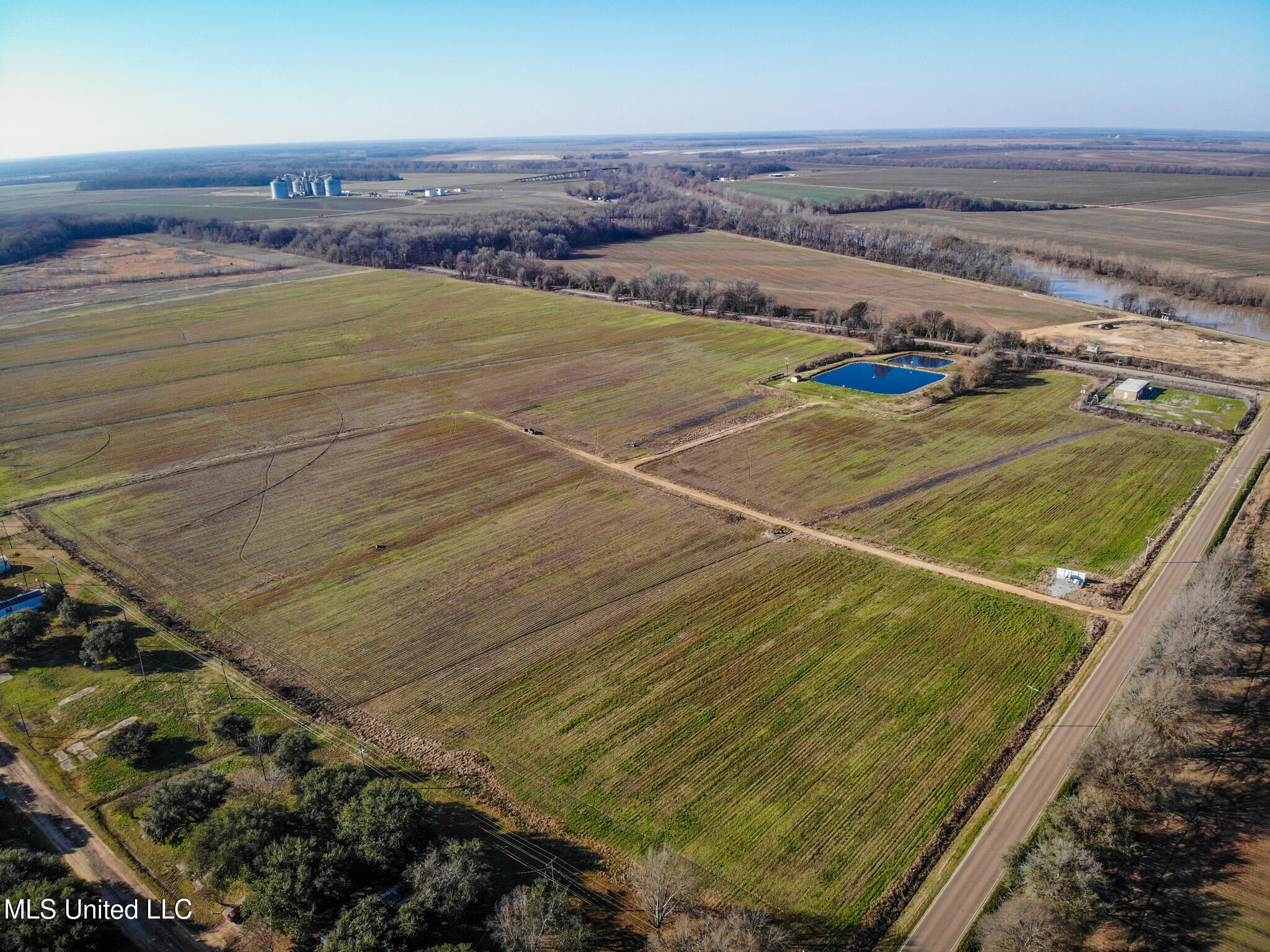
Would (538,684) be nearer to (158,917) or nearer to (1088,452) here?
(158,917)

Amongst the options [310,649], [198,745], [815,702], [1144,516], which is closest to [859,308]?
[1144,516]

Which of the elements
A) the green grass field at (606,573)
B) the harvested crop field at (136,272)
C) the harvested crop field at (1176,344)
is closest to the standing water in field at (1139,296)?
the harvested crop field at (1176,344)

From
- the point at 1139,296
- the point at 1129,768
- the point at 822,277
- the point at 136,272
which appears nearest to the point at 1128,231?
the point at 1139,296

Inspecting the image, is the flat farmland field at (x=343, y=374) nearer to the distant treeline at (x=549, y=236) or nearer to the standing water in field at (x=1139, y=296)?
the distant treeline at (x=549, y=236)

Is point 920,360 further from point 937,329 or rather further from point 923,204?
point 923,204

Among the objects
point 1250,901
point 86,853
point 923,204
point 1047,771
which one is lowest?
point 1250,901

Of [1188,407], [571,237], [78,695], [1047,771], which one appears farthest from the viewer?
[571,237]

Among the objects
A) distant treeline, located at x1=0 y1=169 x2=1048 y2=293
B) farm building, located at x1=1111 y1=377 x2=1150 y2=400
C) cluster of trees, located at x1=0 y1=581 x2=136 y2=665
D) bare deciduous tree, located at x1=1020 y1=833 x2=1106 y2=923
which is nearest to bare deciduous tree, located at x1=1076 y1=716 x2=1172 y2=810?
bare deciduous tree, located at x1=1020 y1=833 x2=1106 y2=923
